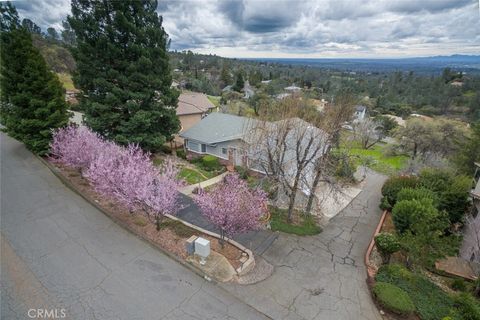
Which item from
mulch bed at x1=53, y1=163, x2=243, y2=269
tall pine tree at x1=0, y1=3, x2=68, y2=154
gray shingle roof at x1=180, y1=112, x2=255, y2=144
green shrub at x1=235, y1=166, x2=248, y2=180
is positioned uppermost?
tall pine tree at x1=0, y1=3, x2=68, y2=154

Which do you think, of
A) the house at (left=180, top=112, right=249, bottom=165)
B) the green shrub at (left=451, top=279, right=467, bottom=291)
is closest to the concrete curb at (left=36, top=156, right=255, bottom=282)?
the green shrub at (left=451, top=279, right=467, bottom=291)

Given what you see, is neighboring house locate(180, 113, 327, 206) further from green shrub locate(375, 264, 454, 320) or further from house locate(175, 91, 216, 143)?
green shrub locate(375, 264, 454, 320)

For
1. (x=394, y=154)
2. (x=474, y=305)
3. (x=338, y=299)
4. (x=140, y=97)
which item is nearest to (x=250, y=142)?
(x=338, y=299)

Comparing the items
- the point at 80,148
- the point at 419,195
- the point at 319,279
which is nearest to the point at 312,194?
the point at 319,279

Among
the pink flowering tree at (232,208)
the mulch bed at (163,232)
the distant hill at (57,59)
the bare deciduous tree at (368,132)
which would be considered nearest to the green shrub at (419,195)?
the pink flowering tree at (232,208)

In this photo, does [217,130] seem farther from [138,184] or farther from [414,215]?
[414,215]

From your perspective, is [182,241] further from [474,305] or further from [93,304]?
[474,305]
